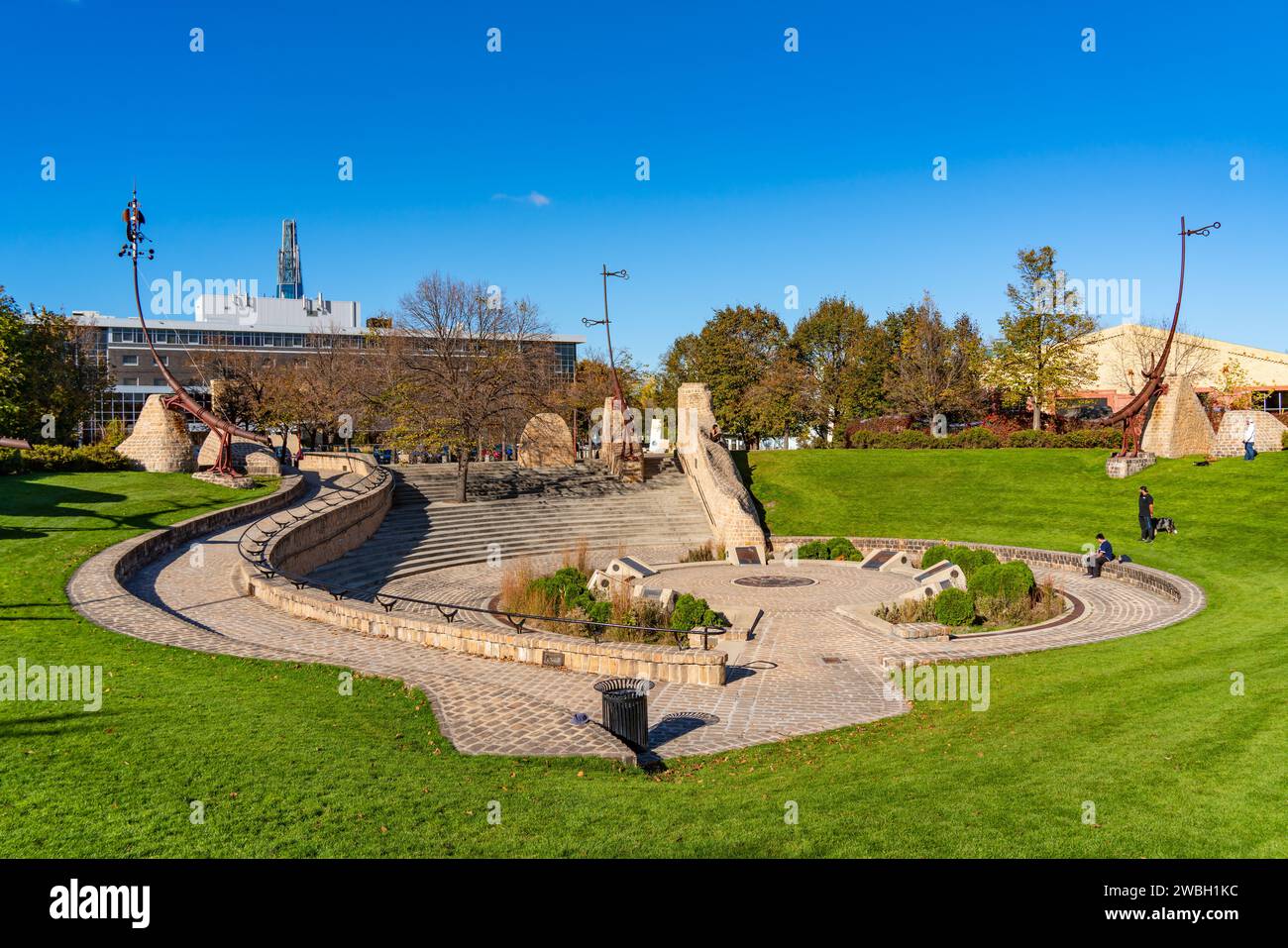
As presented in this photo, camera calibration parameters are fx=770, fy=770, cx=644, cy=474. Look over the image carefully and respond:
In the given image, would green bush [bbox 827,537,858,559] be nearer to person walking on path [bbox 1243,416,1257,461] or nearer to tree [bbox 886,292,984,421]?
person walking on path [bbox 1243,416,1257,461]

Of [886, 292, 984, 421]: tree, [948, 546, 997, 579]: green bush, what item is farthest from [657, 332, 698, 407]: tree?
[948, 546, 997, 579]: green bush

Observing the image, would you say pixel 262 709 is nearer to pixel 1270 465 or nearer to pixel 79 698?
pixel 79 698

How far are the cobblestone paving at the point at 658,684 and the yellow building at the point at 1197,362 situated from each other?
4268 cm

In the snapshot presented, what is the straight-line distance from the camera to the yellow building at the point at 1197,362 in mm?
54812

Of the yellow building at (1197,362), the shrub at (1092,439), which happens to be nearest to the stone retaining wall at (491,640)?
the shrub at (1092,439)

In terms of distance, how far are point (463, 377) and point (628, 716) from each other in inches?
1084

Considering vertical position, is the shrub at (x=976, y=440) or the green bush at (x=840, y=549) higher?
the shrub at (x=976, y=440)

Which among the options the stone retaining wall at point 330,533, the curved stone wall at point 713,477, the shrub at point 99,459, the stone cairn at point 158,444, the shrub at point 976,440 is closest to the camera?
the stone retaining wall at point 330,533

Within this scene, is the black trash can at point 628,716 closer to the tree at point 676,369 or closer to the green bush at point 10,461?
the green bush at point 10,461

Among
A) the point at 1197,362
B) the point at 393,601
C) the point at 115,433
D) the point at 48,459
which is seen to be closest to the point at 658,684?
the point at 393,601

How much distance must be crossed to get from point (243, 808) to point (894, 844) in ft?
17.9

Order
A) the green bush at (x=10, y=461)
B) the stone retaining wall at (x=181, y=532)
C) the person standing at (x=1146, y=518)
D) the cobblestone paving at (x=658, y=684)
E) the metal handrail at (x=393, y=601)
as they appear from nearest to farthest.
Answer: the cobblestone paving at (x=658, y=684) → the metal handrail at (x=393, y=601) → the stone retaining wall at (x=181, y=532) → the person standing at (x=1146, y=518) → the green bush at (x=10, y=461)
